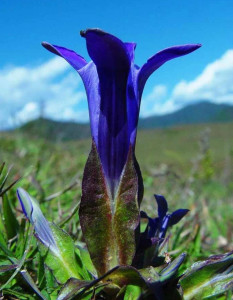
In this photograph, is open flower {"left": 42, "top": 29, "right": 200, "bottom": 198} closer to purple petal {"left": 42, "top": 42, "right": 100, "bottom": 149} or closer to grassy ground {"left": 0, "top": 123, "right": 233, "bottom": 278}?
purple petal {"left": 42, "top": 42, "right": 100, "bottom": 149}

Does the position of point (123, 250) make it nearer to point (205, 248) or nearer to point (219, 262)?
point (219, 262)

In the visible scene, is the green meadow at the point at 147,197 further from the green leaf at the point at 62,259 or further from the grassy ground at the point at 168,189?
the green leaf at the point at 62,259

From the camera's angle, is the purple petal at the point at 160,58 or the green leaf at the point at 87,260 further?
the green leaf at the point at 87,260

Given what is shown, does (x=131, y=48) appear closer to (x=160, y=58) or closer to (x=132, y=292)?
(x=160, y=58)

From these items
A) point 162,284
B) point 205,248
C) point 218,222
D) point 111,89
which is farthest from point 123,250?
point 218,222

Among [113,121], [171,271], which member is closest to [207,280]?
[171,271]

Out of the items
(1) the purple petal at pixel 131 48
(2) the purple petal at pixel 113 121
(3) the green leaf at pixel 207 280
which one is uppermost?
(1) the purple petal at pixel 131 48

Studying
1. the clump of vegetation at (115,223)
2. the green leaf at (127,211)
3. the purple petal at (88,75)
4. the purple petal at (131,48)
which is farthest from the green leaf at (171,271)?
the purple petal at (131,48)
